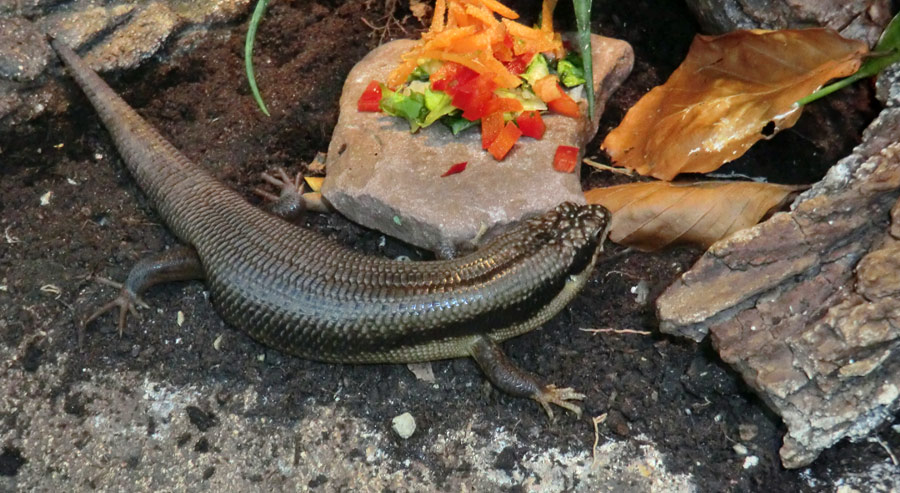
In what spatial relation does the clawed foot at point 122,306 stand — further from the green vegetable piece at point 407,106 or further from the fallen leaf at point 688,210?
the fallen leaf at point 688,210

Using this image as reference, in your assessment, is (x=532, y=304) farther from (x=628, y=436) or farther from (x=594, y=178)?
(x=594, y=178)

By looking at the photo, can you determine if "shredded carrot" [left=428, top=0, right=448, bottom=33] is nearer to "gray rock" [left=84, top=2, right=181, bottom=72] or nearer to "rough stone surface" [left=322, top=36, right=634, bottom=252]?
"rough stone surface" [left=322, top=36, right=634, bottom=252]

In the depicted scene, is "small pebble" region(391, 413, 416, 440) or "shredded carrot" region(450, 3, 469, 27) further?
"shredded carrot" region(450, 3, 469, 27)

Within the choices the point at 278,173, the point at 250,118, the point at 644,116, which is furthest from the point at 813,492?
the point at 250,118

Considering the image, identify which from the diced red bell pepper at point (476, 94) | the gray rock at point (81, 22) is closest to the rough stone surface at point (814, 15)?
the diced red bell pepper at point (476, 94)

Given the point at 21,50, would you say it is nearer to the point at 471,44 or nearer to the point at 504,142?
the point at 471,44

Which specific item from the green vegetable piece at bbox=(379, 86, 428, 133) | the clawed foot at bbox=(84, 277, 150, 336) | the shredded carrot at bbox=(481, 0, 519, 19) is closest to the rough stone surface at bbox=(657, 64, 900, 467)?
the green vegetable piece at bbox=(379, 86, 428, 133)
